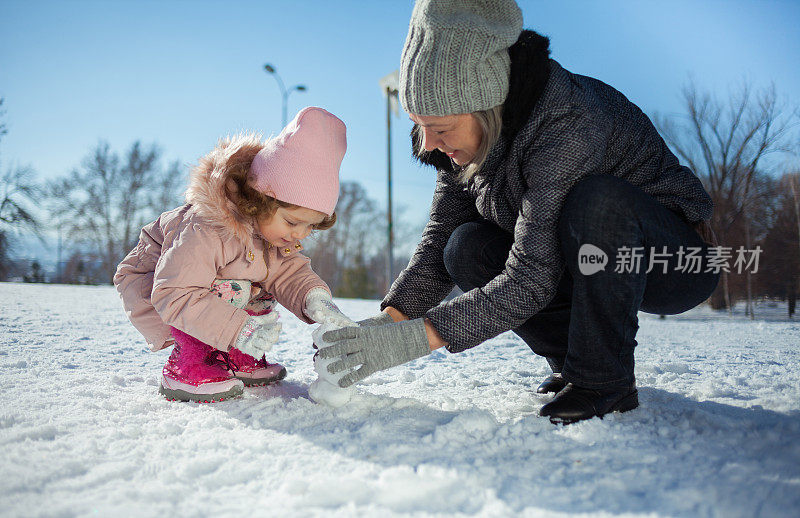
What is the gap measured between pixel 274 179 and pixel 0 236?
1631cm

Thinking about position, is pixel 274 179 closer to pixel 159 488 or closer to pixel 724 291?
pixel 159 488

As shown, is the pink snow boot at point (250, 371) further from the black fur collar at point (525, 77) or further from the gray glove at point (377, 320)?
the black fur collar at point (525, 77)

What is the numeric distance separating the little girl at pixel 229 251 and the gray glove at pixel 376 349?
291 millimetres

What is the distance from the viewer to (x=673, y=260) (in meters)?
1.41

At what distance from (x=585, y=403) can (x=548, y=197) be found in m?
0.53

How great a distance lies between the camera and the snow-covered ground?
83 cm

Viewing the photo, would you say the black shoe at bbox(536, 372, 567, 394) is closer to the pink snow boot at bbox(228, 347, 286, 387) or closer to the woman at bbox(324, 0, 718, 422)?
the woman at bbox(324, 0, 718, 422)

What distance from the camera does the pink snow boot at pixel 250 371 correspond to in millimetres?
1726

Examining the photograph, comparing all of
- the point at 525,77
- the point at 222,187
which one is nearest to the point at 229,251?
the point at 222,187

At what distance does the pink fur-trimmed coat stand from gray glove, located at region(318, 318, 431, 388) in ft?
1.32

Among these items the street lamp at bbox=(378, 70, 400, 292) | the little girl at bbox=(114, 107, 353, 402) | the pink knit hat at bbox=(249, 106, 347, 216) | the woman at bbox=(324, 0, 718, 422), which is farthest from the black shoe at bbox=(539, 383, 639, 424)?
the street lamp at bbox=(378, 70, 400, 292)

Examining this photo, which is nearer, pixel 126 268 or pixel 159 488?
pixel 159 488

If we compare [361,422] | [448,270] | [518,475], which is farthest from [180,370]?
[518,475]

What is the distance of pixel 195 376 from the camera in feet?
5.01
